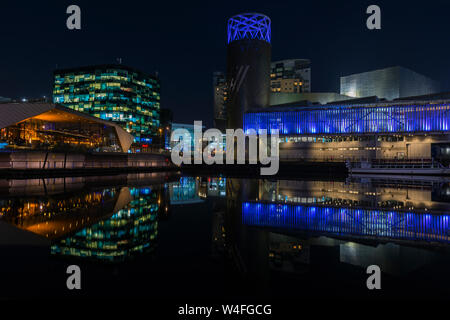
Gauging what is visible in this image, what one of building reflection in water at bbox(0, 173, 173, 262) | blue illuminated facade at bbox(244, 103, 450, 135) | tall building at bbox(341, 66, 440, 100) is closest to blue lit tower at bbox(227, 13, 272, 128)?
blue illuminated facade at bbox(244, 103, 450, 135)

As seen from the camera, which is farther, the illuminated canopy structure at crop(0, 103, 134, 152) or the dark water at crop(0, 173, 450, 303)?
the illuminated canopy structure at crop(0, 103, 134, 152)

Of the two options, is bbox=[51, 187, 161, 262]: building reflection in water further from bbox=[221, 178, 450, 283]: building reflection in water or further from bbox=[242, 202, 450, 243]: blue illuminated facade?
bbox=[242, 202, 450, 243]: blue illuminated facade

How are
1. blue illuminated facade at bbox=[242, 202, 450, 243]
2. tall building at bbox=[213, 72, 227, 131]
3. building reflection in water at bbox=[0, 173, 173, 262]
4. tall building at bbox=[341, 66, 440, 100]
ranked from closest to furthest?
1. building reflection in water at bbox=[0, 173, 173, 262]
2. blue illuminated facade at bbox=[242, 202, 450, 243]
3. tall building at bbox=[341, 66, 440, 100]
4. tall building at bbox=[213, 72, 227, 131]

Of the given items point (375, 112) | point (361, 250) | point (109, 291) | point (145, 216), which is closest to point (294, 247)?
point (361, 250)

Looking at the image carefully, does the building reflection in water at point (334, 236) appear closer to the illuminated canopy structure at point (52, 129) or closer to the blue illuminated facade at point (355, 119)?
the illuminated canopy structure at point (52, 129)

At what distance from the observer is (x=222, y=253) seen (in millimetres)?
6262

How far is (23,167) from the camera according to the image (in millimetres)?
29688

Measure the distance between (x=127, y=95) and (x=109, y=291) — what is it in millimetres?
121171

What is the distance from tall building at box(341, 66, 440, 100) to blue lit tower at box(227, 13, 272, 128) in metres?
28.9

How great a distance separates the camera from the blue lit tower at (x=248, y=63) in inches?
2798

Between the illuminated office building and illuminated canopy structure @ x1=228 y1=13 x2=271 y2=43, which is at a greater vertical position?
illuminated canopy structure @ x1=228 y1=13 x2=271 y2=43

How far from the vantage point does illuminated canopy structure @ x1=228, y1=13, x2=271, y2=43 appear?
237 ft

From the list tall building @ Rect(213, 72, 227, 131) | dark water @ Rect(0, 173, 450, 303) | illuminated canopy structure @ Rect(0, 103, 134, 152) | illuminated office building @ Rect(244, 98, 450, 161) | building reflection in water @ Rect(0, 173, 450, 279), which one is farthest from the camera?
tall building @ Rect(213, 72, 227, 131)

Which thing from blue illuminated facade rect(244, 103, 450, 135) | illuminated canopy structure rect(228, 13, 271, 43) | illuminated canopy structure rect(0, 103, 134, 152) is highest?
illuminated canopy structure rect(228, 13, 271, 43)
